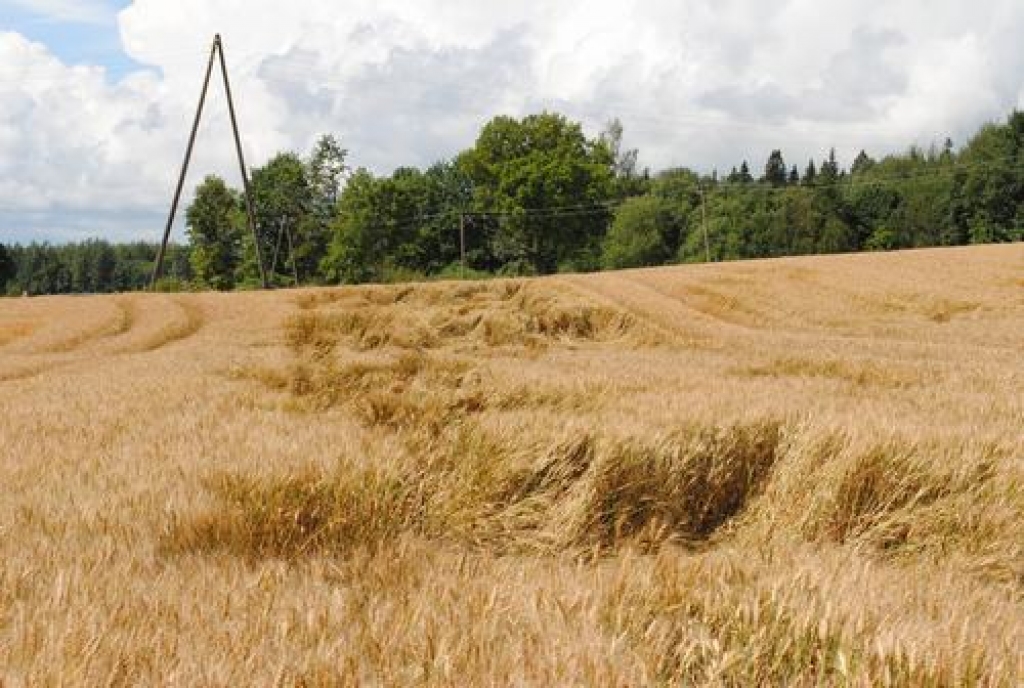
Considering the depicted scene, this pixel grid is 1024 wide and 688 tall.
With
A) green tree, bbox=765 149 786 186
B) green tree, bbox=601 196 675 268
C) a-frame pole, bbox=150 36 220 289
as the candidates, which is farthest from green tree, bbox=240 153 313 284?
green tree, bbox=765 149 786 186

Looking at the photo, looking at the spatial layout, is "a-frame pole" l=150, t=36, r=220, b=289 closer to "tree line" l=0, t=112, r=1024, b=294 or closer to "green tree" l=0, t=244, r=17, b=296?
"tree line" l=0, t=112, r=1024, b=294

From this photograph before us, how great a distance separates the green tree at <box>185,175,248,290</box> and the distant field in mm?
80302

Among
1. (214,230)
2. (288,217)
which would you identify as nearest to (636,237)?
(288,217)

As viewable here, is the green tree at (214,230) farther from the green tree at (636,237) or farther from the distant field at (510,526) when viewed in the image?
the distant field at (510,526)

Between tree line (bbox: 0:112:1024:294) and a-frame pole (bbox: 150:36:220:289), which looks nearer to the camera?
a-frame pole (bbox: 150:36:220:289)

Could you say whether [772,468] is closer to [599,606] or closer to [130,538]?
[599,606]

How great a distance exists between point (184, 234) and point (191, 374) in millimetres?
84367

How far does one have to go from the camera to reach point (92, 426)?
5.18 m

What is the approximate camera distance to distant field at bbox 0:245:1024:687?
1744 millimetres

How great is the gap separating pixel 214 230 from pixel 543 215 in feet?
112

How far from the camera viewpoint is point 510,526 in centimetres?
364

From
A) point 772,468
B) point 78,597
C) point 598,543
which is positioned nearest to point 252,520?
point 78,597

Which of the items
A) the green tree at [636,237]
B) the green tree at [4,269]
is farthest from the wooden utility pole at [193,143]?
the green tree at [4,269]

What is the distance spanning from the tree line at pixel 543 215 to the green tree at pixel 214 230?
138 mm
